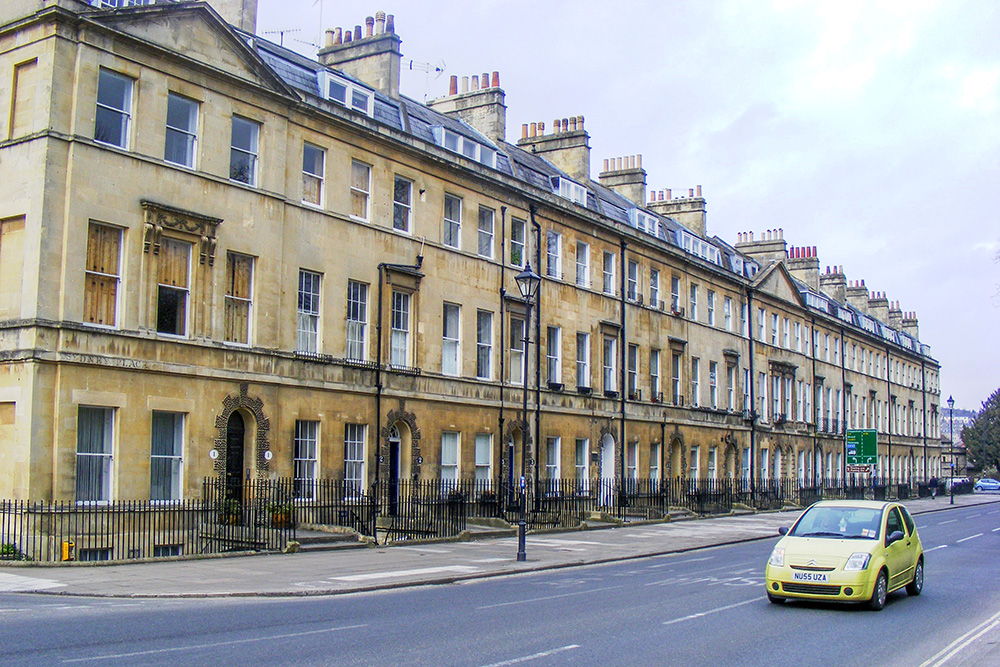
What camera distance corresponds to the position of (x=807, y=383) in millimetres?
63375

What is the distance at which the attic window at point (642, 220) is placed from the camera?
46.0 m

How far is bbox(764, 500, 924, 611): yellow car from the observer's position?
1360 cm

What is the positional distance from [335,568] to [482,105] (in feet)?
81.0

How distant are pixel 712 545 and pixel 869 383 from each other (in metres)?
52.1

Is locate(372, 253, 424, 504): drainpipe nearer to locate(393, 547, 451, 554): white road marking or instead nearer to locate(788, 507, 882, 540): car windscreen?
locate(393, 547, 451, 554): white road marking

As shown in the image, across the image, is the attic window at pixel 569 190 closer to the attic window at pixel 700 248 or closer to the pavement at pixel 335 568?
the attic window at pixel 700 248

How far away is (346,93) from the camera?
29.5 metres

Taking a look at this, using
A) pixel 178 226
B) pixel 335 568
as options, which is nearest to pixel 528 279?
pixel 335 568

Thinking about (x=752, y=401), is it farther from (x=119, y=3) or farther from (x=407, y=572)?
(x=119, y=3)

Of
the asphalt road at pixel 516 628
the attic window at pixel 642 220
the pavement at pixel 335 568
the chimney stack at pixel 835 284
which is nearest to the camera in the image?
the asphalt road at pixel 516 628

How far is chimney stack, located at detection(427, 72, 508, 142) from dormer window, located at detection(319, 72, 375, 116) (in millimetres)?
9395

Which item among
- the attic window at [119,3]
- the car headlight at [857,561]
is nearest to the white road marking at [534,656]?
the car headlight at [857,561]

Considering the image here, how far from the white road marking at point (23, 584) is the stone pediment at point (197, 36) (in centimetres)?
1217

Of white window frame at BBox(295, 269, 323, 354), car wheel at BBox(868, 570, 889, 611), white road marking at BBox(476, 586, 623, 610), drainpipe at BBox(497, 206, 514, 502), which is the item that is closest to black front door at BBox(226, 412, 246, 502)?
white window frame at BBox(295, 269, 323, 354)
